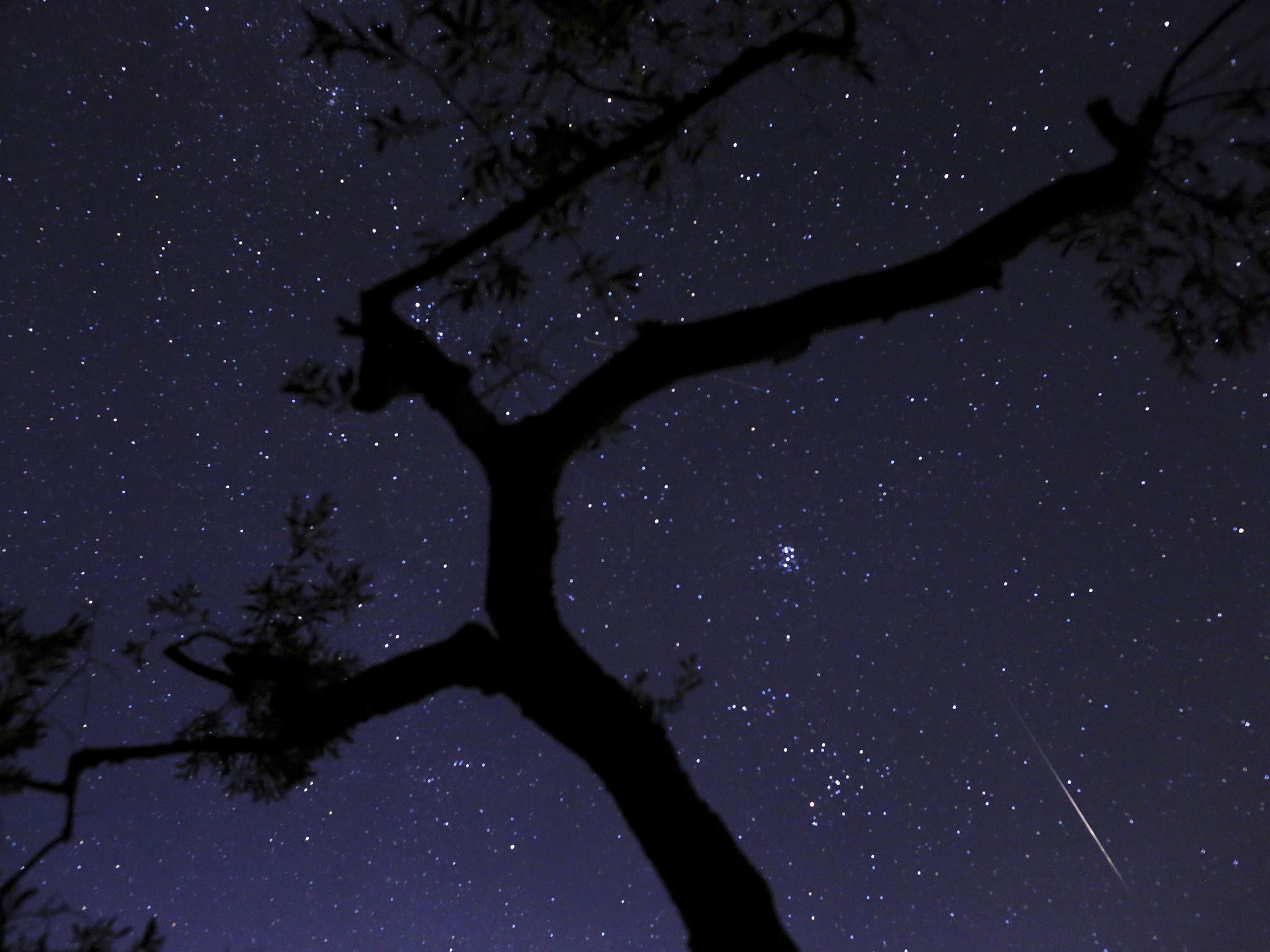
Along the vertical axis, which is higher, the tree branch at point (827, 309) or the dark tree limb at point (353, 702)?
the tree branch at point (827, 309)

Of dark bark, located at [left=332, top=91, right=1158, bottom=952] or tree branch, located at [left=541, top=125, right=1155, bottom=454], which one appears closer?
dark bark, located at [left=332, top=91, right=1158, bottom=952]

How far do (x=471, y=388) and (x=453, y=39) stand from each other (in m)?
1.73

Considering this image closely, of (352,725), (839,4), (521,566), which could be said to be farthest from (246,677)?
(839,4)

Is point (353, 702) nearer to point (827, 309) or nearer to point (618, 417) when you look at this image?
point (618, 417)

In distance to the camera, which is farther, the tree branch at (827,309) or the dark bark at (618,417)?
the tree branch at (827,309)

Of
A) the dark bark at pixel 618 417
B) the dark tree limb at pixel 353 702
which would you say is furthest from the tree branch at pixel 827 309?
the dark tree limb at pixel 353 702

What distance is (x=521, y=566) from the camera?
12.0ft

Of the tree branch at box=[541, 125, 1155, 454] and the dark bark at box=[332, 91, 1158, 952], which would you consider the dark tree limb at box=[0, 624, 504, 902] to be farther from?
the tree branch at box=[541, 125, 1155, 454]

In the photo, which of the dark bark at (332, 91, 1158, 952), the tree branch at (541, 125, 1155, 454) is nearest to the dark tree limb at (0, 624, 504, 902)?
the dark bark at (332, 91, 1158, 952)

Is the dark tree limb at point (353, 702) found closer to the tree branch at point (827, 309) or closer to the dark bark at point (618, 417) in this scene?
the dark bark at point (618, 417)

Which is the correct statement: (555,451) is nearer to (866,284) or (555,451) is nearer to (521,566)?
(521,566)

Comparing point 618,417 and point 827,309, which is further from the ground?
point 618,417

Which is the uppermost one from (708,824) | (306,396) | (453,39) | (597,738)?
(453,39)

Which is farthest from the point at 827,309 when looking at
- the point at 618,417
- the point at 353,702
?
the point at 353,702
